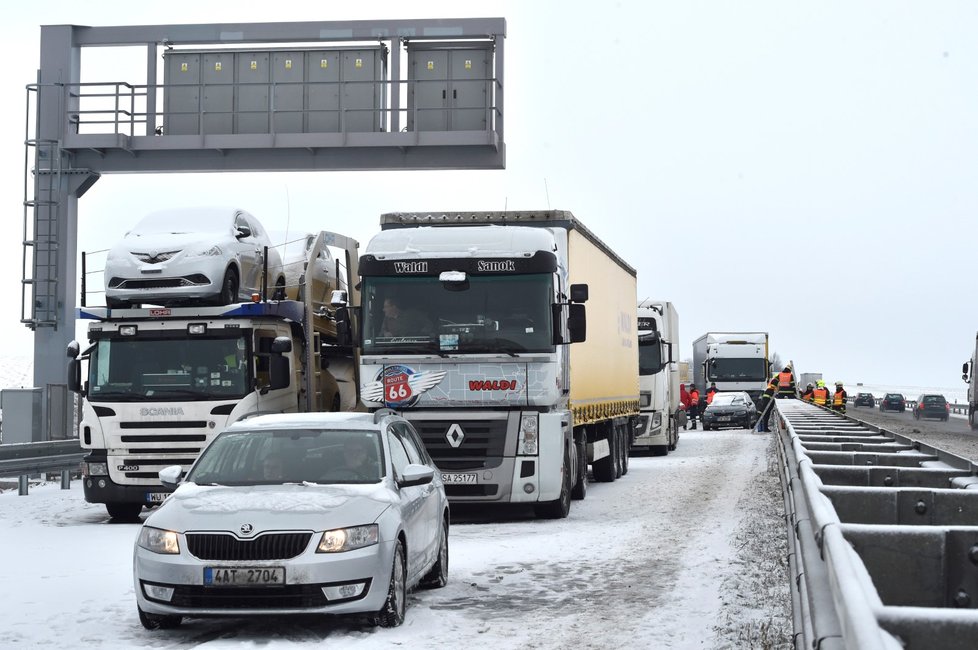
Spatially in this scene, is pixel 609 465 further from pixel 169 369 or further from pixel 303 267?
pixel 169 369

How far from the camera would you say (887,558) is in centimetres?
440

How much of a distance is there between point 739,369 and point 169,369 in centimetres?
3771

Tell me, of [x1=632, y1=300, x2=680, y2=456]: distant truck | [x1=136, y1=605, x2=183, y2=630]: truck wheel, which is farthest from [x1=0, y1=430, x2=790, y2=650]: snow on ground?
[x1=632, y1=300, x2=680, y2=456]: distant truck

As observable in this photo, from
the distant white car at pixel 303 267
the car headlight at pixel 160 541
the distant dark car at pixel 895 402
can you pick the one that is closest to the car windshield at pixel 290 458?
the car headlight at pixel 160 541

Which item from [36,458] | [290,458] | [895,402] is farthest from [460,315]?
[895,402]

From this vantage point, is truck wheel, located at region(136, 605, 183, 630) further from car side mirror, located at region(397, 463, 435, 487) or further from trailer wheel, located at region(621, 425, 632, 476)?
trailer wheel, located at region(621, 425, 632, 476)

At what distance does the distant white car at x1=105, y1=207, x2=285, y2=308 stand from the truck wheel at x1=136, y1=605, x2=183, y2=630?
850 cm

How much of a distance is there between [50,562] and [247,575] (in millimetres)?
4702

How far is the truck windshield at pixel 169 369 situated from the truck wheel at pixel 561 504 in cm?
393

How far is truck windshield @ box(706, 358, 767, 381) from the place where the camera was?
51531 millimetres

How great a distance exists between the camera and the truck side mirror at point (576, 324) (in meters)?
15.8

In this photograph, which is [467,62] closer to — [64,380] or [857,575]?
[64,380]

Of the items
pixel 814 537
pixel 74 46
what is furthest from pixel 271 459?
pixel 74 46

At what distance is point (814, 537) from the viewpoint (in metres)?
5.00
